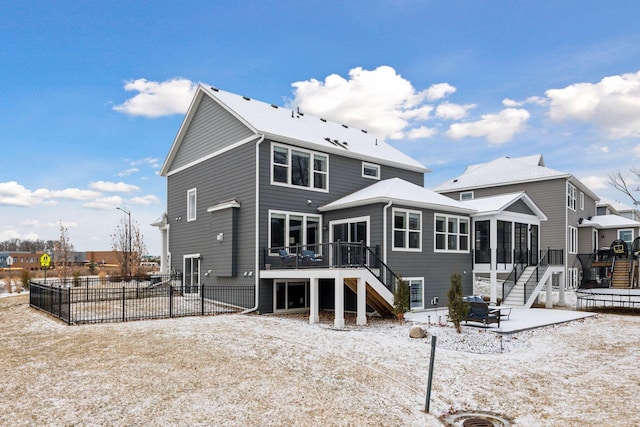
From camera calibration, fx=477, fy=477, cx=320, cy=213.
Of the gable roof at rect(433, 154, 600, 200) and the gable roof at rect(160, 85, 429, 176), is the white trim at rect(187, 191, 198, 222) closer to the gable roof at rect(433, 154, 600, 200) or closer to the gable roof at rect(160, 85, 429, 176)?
the gable roof at rect(160, 85, 429, 176)

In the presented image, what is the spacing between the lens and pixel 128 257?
38125 mm

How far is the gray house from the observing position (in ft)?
56.6

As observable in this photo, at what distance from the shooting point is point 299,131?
20.2m

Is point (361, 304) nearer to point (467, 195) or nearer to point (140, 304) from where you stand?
point (140, 304)

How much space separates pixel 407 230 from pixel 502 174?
18.2m

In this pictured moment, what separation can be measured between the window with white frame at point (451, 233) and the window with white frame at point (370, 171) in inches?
152

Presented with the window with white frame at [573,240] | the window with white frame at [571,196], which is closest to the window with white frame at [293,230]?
the window with white frame at [571,196]

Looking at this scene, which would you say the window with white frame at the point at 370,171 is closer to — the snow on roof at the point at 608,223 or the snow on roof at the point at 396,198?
the snow on roof at the point at 396,198

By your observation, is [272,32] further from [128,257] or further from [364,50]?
[128,257]

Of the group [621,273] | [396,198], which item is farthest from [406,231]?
[621,273]

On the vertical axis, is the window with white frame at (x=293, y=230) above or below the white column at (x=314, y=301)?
above

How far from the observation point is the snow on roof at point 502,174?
1228 inches

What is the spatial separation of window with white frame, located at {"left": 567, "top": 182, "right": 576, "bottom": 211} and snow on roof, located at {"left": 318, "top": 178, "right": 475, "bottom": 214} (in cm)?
1429

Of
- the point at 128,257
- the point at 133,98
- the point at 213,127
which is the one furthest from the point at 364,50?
the point at 128,257
